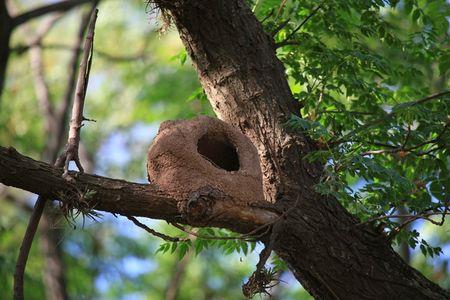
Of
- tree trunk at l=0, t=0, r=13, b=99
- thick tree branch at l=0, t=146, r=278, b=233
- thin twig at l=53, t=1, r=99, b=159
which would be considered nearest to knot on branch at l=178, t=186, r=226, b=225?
thick tree branch at l=0, t=146, r=278, b=233

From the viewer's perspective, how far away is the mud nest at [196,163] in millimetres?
3572

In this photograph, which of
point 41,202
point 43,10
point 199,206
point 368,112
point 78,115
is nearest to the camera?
point 41,202

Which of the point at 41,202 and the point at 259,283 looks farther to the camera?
the point at 259,283

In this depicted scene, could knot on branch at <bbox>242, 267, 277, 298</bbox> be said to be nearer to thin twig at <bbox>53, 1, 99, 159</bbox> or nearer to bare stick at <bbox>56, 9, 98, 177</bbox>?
bare stick at <bbox>56, 9, 98, 177</bbox>

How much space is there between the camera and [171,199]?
11.4ft

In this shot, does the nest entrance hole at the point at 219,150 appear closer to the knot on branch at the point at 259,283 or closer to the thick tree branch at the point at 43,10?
the knot on branch at the point at 259,283

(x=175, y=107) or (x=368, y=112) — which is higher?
(x=175, y=107)

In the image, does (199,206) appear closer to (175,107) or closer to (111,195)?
(111,195)

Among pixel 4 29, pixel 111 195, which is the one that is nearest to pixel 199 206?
pixel 111 195

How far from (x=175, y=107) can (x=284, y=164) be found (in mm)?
6595

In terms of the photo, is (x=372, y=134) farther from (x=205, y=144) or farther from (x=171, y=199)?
(x=171, y=199)

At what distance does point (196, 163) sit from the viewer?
3662 millimetres

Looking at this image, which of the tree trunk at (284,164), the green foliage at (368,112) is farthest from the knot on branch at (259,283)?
the green foliage at (368,112)

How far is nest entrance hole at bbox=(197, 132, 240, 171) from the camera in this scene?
4154 mm
